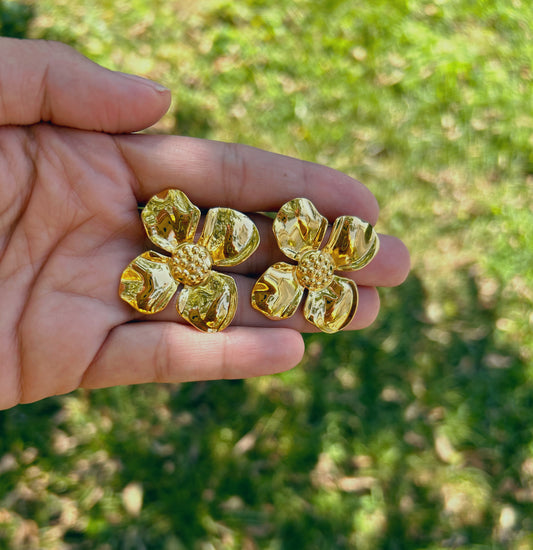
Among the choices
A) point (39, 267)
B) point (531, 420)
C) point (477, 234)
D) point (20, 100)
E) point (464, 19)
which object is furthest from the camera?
point (464, 19)

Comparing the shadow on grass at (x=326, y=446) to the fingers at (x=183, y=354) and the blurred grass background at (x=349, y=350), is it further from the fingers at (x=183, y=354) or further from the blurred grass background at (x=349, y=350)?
the fingers at (x=183, y=354)

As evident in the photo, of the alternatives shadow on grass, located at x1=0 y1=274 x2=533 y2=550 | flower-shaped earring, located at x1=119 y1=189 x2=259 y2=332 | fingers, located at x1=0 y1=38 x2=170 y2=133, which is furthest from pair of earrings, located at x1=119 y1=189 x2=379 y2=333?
shadow on grass, located at x1=0 y1=274 x2=533 y2=550

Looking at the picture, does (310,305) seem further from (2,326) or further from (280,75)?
(280,75)

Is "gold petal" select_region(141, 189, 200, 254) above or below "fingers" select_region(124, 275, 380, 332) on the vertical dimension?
above

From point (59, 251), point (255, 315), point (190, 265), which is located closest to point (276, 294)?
point (255, 315)

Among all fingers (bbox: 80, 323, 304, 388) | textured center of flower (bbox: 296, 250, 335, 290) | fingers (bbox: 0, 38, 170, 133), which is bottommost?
fingers (bbox: 80, 323, 304, 388)

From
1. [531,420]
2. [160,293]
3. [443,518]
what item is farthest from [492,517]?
[160,293]

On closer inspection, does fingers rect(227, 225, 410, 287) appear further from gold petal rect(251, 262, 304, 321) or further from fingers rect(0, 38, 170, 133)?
fingers rect(0, 38, 170, 133)
